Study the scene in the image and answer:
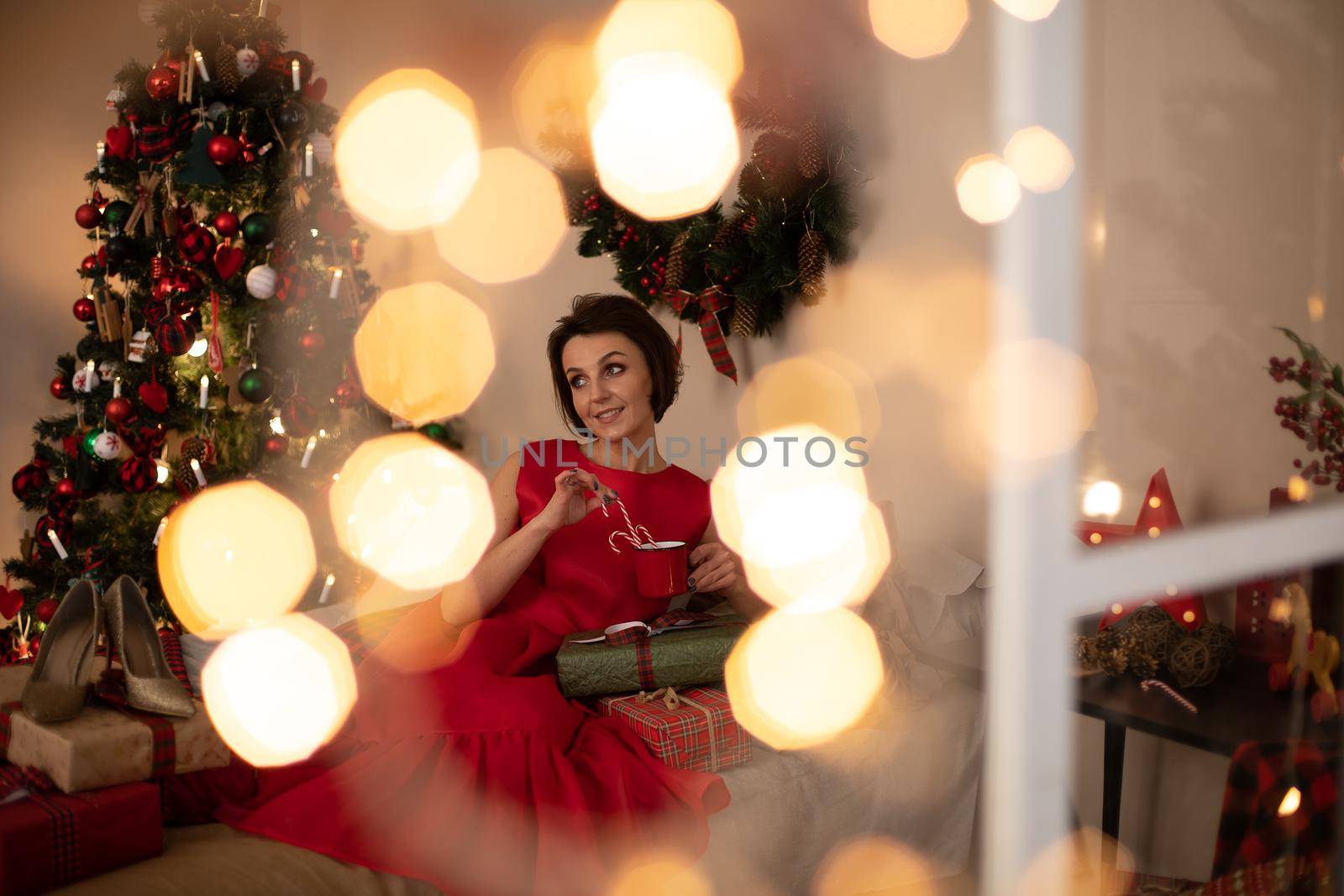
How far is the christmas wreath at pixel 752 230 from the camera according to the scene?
244cm

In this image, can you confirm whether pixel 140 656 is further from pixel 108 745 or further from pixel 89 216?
pixel 89 216

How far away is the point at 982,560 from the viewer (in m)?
2.29

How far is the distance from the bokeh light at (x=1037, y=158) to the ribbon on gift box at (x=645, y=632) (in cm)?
133

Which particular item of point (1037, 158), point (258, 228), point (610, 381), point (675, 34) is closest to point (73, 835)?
point (610, 381)

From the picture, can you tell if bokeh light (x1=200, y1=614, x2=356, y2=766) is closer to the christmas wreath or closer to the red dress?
the red dress

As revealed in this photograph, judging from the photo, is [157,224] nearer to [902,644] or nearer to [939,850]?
[902,644]

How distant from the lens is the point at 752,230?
247 centimetres

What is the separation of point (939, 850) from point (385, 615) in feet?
4.74

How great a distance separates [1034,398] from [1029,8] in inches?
11.5

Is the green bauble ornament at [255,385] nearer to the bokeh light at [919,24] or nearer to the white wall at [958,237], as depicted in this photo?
the white wall at [958,237]

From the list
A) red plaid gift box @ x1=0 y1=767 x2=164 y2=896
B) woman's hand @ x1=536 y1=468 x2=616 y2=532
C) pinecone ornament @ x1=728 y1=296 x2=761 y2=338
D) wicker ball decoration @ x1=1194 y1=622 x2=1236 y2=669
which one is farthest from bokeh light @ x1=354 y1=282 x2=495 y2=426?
wicker ball decoration @ x1=1194 y1=622 x2=1236 y2=669

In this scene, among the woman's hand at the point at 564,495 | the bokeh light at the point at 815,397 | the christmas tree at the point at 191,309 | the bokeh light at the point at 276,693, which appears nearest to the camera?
the bokeh light at the point at 276,693

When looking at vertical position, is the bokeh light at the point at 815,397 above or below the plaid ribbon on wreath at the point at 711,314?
below

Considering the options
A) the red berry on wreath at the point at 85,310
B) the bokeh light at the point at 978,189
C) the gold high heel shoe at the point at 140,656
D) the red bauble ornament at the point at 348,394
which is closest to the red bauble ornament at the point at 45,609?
the red berry on wreath at the point at 85,310
